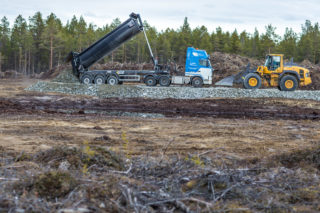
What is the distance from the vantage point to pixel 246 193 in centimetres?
467

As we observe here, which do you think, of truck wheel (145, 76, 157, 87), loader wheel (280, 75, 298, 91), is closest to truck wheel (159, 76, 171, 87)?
truck wheel (145, 76, 157, 87)

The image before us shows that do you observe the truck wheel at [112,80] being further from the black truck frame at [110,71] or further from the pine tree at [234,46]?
the pine tree at [234,46]

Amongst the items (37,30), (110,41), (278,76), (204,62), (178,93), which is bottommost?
(178,93)

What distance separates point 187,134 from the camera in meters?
10.2

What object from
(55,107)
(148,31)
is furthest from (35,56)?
(55,107)

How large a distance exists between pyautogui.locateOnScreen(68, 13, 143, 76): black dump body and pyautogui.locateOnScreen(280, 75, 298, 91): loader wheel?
29.8ft

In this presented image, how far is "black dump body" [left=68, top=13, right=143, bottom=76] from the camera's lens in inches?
872

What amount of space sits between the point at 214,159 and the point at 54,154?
9.82 ft

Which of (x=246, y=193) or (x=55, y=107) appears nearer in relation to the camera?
(x=246, y=193)

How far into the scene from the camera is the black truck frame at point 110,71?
22344 mm

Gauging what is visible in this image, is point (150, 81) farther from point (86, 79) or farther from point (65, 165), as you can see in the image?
point (65, 165)

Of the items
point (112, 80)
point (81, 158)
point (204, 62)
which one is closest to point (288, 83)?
point (204, 62)

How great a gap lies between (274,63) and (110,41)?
1003cm

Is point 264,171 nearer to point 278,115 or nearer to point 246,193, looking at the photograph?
point 246,193
